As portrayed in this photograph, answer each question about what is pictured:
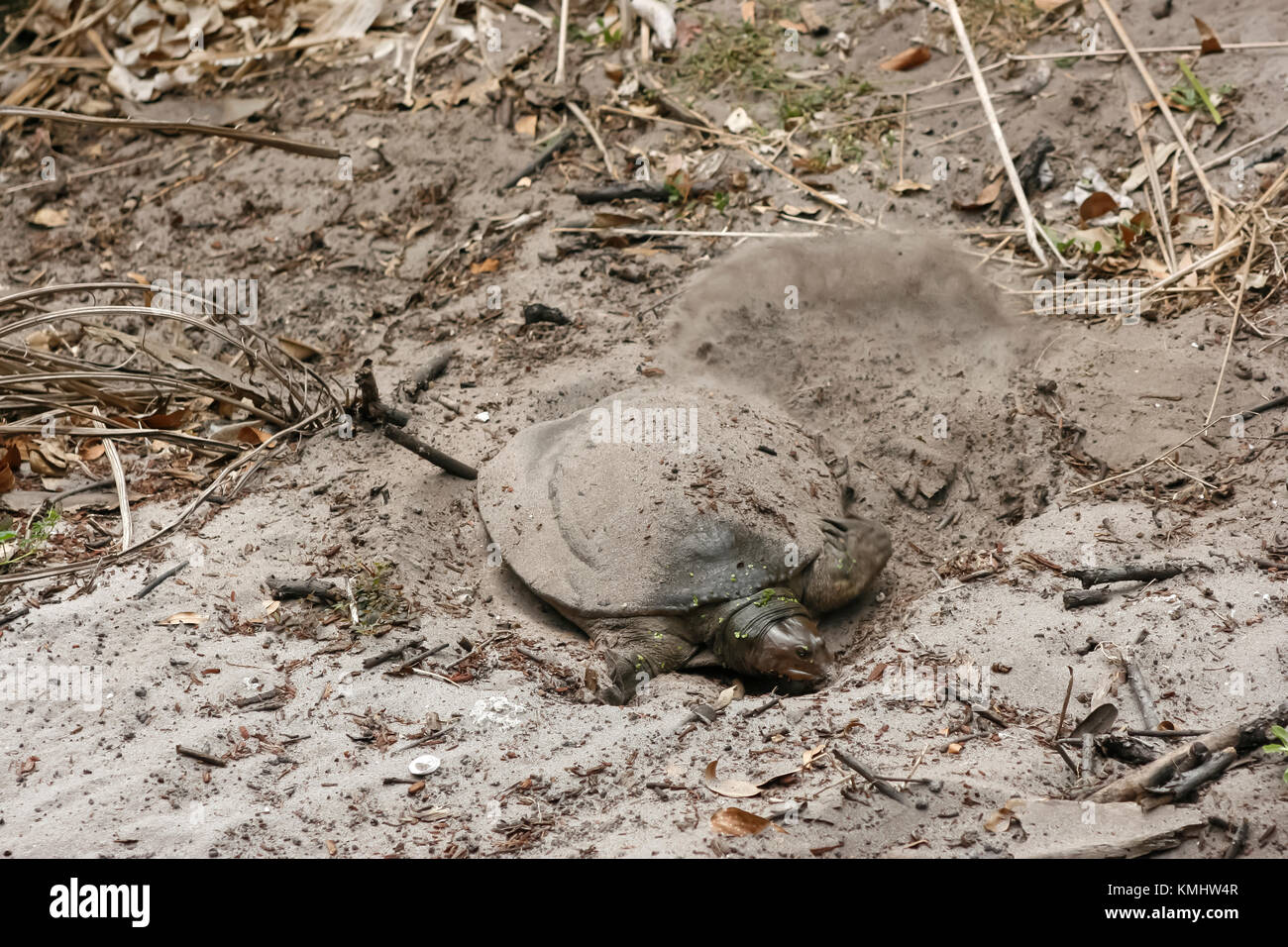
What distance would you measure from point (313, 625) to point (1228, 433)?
11.6 feet

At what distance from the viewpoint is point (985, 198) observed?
17.2 feet

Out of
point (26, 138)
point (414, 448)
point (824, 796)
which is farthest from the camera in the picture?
point (26, 138)

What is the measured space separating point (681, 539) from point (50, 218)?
5.09 m

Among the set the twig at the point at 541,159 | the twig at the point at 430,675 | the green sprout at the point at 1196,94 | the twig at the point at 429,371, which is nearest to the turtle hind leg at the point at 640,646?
the twig at the point at 430,675

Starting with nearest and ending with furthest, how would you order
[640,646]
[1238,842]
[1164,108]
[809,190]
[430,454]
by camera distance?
[1238,842]
[640,646]
[430,454]
[1164,108]
[809,190]

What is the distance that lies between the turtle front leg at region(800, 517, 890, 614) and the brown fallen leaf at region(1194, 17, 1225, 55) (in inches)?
136

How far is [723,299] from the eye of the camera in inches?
193

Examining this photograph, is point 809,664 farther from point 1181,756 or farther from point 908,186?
point 908,186

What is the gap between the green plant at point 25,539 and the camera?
3667mm

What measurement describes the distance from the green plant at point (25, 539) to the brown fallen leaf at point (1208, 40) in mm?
6030

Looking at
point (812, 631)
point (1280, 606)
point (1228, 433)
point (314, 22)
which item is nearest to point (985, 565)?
point (812, 631)

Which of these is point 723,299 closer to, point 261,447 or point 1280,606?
point 261,447

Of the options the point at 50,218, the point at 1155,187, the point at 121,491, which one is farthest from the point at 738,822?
the point at 50,218

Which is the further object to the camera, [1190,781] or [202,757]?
[202,757]
